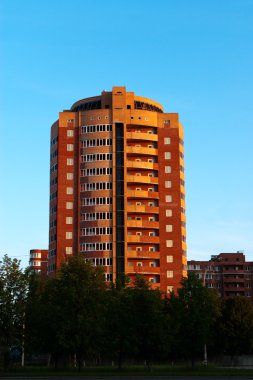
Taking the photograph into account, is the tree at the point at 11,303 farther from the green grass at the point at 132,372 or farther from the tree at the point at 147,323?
the tree at the point at 147,323

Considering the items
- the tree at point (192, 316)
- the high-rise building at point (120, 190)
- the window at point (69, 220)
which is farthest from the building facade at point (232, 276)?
the tree at point (192, 316)

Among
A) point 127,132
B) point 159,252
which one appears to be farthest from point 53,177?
point 159,252

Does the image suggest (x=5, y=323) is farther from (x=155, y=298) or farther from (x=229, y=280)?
(x=229, y=280)

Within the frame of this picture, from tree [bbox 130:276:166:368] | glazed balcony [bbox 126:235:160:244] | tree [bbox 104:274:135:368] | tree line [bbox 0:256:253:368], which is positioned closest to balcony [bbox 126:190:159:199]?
glazed balcony [bbox 126:235:160:244]

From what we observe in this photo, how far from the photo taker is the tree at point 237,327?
100m

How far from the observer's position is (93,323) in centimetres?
6519

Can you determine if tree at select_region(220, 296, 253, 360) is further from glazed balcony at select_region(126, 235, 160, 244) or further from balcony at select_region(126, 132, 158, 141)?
balcony at select_region(126, 132, 158, 141)

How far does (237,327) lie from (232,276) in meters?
90.7

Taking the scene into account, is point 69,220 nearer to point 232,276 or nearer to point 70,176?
point 70,176

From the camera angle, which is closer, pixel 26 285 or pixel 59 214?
pixel 26 285

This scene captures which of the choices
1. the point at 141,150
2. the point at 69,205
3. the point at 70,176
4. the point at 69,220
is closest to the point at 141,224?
the point at 69,220

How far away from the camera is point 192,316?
236ft

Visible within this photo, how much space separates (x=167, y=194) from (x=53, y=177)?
26453mm

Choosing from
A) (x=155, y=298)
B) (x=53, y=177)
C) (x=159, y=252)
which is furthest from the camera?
(x=53, y=177)
